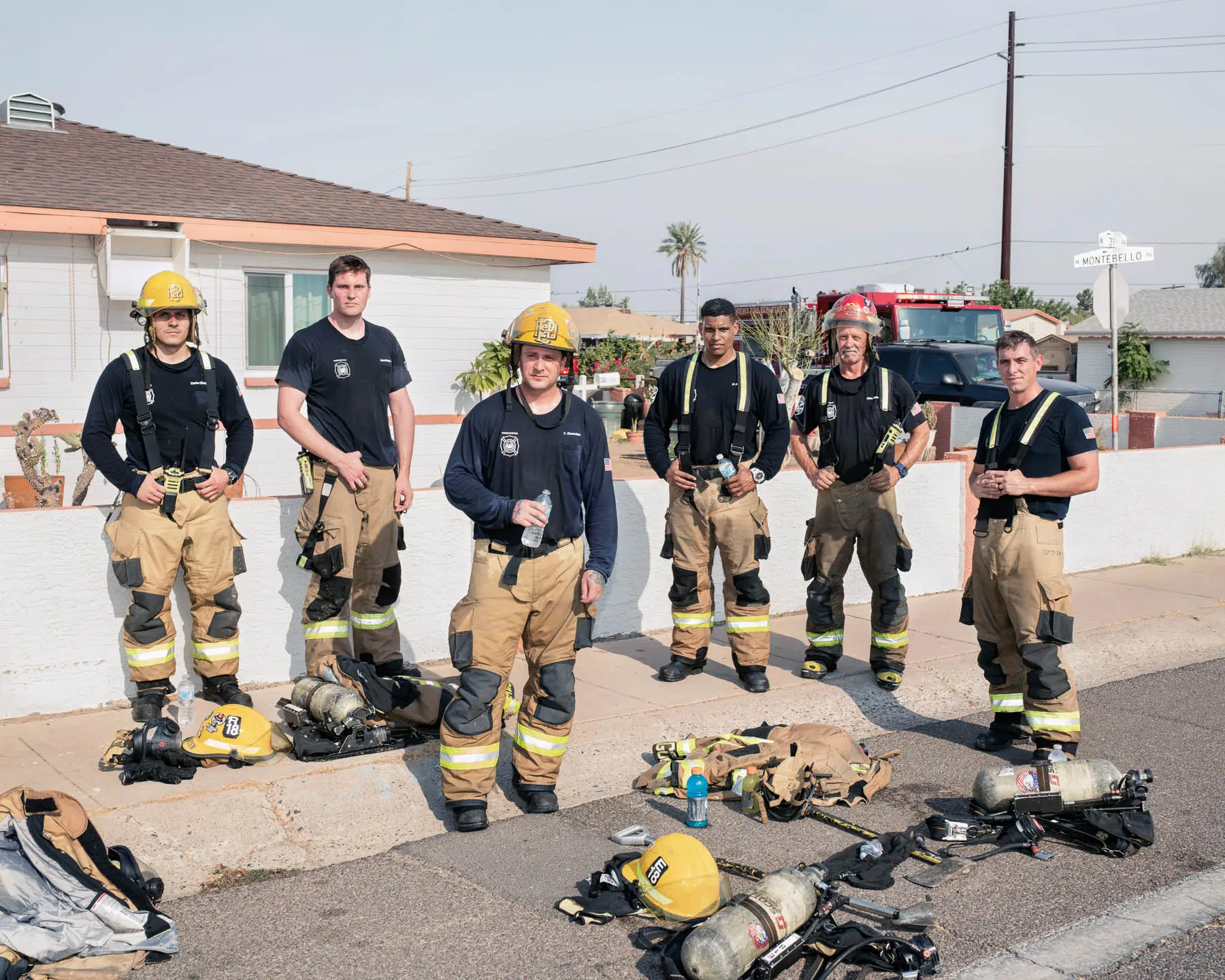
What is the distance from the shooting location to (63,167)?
1346cm

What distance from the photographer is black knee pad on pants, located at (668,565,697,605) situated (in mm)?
7262

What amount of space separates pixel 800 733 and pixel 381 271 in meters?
9.97

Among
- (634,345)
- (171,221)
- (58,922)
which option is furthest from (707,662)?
(634,345)

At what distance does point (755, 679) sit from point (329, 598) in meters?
2.50

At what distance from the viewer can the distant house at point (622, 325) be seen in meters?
40.7

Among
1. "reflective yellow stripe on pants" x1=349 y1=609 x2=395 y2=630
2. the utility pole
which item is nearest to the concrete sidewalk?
"reflective yellow stripe on pants" x1=349 y1=609 x2=395 y2=630

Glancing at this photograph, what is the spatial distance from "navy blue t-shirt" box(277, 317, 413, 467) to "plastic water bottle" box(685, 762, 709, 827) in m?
2.38

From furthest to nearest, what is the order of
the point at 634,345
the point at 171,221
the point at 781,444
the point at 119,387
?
the point at 634,345
the point at 171,221
the point at 781,444
the point at 119,387

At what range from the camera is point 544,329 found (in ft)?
16.9

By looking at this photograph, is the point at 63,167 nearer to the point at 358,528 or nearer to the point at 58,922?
the point at 358,528

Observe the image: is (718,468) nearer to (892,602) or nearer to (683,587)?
(683,587)

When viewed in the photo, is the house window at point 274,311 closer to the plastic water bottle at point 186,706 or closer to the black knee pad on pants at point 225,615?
the black knee pad on pants at point 225,615

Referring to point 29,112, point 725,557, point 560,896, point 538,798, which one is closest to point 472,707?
point 538,798

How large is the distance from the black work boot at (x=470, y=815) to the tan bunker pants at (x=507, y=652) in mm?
29
